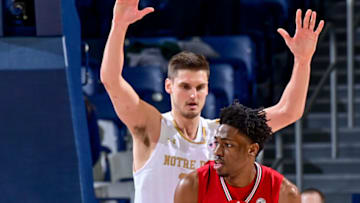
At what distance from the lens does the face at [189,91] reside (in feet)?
12.3

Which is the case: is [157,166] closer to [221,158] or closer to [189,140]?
[189,140]

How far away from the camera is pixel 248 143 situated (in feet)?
10.7

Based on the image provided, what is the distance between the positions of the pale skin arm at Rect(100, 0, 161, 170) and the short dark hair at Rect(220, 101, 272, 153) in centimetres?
53

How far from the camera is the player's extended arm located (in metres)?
3.34

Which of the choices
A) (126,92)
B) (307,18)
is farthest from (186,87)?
(307,18)

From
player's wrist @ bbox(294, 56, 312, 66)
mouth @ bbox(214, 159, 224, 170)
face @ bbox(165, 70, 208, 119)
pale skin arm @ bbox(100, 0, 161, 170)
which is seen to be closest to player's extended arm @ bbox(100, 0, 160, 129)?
pale skin arm @ bbox(100, 0, 161, 170)

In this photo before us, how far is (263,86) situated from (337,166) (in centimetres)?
143

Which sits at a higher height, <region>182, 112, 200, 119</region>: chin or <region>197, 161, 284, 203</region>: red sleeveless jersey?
<region>182, 112, 200, 119</region>: chin

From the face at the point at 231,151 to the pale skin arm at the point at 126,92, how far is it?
564mm

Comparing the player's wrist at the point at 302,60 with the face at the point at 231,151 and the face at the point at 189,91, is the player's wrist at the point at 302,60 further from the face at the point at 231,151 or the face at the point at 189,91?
the face at the point at 231,151

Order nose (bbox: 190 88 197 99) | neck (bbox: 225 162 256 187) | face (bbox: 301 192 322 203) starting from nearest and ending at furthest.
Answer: neck (bbox: 225 162 256 187) → nose (bbox: 190 88 197 99) → face (bbox: 301 192 322 203)

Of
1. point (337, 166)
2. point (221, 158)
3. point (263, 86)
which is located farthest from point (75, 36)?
point (263, 86)

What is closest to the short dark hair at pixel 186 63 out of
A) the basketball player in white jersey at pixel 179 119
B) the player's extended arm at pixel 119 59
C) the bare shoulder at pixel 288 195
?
the basketball player in white jersey at pixel 179 119

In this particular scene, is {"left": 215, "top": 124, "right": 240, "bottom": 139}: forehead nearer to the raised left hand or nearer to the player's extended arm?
the player's extended arm
